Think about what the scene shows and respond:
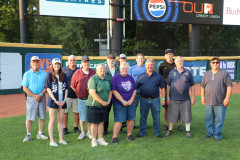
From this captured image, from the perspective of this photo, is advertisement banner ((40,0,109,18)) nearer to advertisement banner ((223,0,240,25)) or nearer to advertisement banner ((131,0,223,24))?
advertisement banner ((131,0,223,24))

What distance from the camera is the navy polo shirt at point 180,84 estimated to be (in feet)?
17.4

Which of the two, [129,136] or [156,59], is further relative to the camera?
[156,59]

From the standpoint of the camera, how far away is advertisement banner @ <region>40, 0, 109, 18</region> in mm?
13927

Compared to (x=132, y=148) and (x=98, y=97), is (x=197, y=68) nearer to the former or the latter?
(x=132, y=148)

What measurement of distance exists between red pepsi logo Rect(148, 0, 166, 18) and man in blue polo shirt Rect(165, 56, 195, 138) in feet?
38.4

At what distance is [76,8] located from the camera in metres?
14.7

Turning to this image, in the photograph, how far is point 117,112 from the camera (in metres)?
4.98

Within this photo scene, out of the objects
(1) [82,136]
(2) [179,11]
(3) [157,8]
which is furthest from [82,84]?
(2) [179,11]

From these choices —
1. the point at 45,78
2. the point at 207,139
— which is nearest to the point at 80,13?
the point at 45,78

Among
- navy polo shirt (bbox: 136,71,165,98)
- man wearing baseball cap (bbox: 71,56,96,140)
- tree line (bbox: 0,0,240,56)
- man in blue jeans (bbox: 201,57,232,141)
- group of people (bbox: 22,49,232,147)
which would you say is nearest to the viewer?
group of people (bbox: 22,49,232,147)

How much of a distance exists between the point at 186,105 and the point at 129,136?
143cm

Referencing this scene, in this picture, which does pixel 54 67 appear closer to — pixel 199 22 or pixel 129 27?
pixel 199 22

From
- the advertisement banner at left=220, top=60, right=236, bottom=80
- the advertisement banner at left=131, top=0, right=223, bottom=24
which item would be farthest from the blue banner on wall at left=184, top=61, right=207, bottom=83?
the advertisement banner at left=131, top=0, right=223, bottom=24

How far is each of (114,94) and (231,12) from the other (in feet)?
57.3
